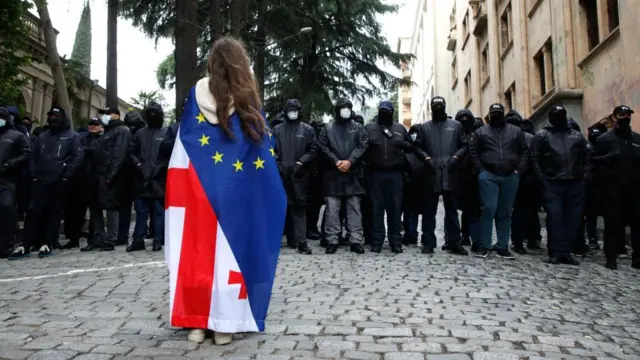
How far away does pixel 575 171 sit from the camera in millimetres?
7965

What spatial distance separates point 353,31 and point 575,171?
56.5 feet

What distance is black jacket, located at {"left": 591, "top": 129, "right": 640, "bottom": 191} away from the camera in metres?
7.62

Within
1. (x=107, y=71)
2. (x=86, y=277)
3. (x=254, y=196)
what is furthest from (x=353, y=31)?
(x=254, y=196)

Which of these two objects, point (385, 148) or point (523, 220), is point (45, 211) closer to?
point (385, 148)

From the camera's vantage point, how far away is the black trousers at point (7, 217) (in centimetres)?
834

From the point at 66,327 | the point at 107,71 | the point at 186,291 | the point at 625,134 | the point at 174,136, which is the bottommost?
the point at 66,327

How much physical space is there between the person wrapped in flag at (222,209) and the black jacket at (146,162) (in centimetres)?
501

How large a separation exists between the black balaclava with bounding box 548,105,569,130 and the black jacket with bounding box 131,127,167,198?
5.96 m

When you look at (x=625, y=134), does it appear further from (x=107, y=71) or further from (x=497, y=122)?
(x=107, y=71)

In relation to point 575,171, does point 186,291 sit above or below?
below

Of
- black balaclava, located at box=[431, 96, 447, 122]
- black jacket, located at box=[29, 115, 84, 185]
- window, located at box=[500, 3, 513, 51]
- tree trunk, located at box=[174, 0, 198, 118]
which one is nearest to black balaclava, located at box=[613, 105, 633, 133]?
black balaclava, located at box=[431, 96, 447, 122]

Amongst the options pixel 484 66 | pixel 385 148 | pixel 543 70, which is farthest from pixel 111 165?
pixel 484 66

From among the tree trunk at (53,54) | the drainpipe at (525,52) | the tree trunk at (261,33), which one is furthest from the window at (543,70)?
the tree trunk at (53,54)

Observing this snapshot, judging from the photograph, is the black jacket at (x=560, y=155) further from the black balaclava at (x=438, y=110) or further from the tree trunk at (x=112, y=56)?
the tree trunk at (x=112, y=56)
